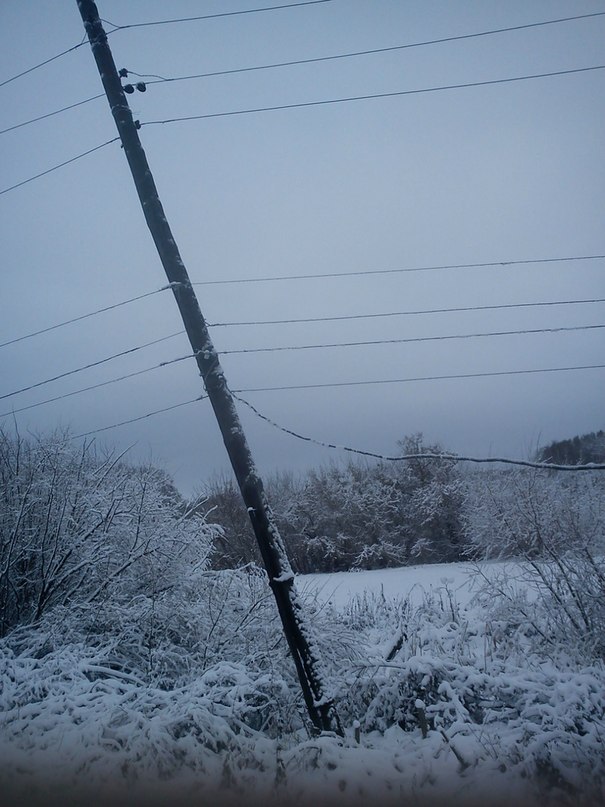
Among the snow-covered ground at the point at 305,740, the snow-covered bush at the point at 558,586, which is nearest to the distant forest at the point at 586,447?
the snow-covered bush at the point at 558,586

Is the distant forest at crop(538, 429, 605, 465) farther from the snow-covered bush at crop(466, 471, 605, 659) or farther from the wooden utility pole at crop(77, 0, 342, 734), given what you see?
the wooden utility pole at crop(77, 0, 342, 734)

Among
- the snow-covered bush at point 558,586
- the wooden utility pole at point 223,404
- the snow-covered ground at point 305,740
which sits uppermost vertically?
the wooden utility pole at point 223,404

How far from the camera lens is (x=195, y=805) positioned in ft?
9.37

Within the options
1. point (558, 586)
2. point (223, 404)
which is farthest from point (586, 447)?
point (223, 404)

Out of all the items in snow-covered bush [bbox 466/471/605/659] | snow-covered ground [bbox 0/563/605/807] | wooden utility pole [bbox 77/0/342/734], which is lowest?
snow-covered bush [bbox 466/471/605/659]

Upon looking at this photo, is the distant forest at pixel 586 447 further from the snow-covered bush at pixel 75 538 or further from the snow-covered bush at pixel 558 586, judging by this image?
the snow-covered bush at pixel 75 538

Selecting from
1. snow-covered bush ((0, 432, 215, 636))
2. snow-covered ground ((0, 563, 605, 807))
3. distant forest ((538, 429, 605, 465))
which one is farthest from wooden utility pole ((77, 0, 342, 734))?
distant forest ((538, 429, 605, 465))

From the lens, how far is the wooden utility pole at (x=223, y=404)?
13.7 ft

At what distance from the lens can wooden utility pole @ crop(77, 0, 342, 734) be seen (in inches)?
165

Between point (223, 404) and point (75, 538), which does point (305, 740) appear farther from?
point (75, 538)

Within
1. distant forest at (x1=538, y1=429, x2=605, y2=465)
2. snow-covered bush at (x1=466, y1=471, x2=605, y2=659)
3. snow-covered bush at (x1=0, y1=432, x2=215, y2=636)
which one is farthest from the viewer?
distant forest at (x1=538, y1=429, x2=605, y2=465)

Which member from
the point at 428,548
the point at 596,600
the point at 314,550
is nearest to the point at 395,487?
the point at 428,548

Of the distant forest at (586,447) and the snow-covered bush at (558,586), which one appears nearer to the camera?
the snow-covered bush at (558,586)

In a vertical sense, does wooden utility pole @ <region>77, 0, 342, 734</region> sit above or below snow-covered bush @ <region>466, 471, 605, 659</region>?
above
